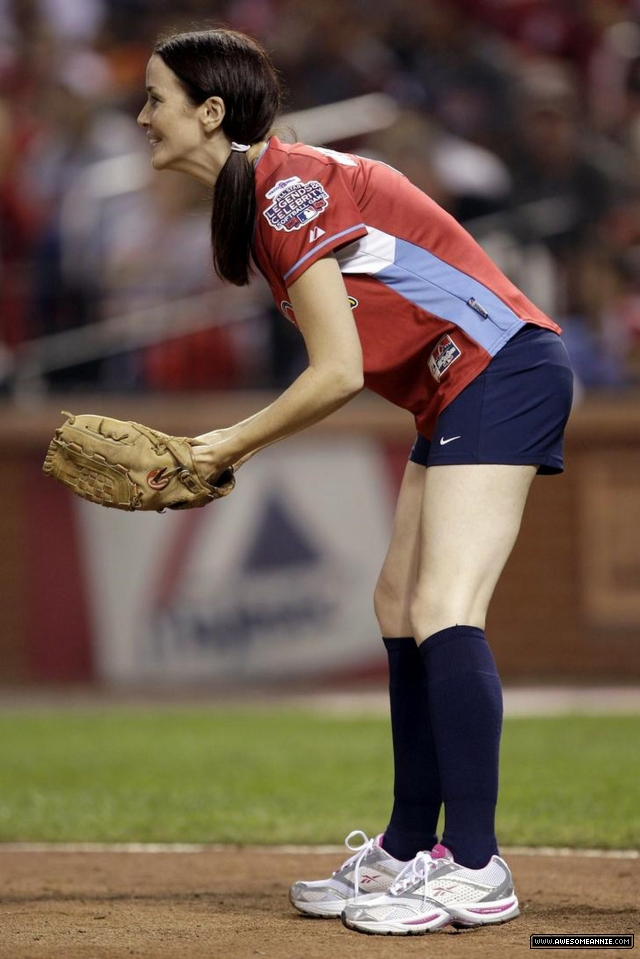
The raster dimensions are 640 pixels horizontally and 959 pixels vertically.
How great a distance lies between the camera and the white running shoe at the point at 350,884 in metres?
3.66

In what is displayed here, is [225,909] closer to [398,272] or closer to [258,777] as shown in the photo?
[398,272]

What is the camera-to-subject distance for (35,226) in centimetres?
1087

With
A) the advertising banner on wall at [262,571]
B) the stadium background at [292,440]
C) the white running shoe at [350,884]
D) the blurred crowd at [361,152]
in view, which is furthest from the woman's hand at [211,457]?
the blurred crowd at [361,152]

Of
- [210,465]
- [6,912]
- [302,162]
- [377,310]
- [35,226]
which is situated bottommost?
[6,912]

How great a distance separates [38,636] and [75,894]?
6084 mm

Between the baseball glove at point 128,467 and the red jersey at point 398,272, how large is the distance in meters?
0.46

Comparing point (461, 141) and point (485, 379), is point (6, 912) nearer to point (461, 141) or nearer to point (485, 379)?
point (485, 379)

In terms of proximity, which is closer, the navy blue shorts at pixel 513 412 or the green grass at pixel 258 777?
the navy blue shorts at pixel 513 412

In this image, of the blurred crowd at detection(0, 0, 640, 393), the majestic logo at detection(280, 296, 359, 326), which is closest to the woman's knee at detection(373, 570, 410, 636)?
the majestic logo at detection(280, 296, 359, 326)

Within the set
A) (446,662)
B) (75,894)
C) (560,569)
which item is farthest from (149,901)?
(560,569)

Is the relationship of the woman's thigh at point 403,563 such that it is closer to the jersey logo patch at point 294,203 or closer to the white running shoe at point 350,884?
the white running shoe at point 350,884

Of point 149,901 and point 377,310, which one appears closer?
point 377,310

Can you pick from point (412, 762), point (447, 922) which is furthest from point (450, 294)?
point (447, 922)

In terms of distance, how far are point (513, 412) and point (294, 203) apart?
28.2 inches
